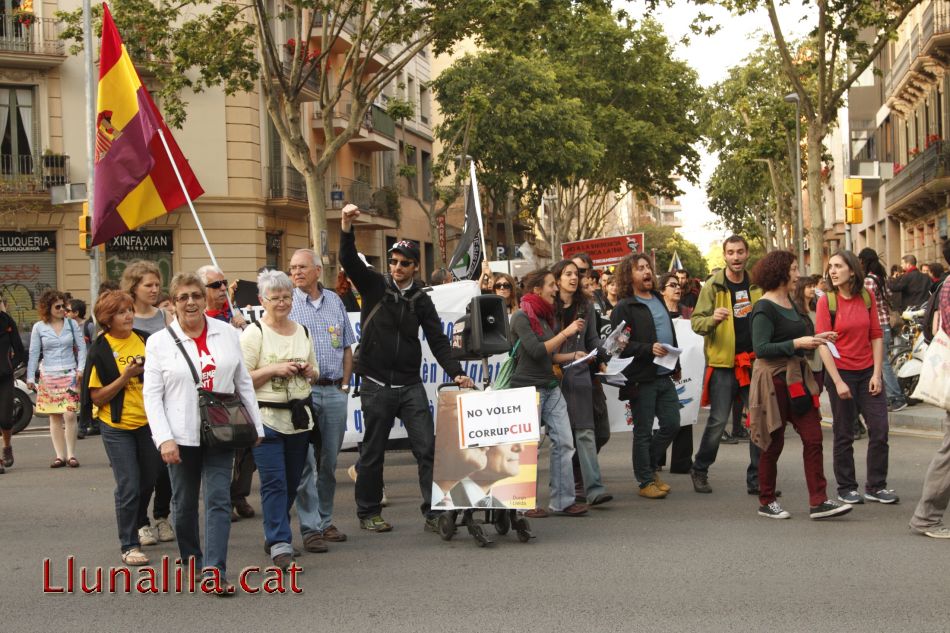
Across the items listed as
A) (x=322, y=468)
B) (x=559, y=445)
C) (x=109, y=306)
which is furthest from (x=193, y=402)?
(x=559, y=445)

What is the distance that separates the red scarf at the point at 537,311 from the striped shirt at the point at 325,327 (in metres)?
1.34

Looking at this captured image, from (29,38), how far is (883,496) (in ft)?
87.3

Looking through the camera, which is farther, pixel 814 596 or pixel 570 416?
pixel 570 416

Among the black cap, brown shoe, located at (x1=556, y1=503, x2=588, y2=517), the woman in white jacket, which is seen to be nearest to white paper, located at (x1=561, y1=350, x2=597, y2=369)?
brown shoe, located at (x1=556, y1=503, x2=588, y2=517)

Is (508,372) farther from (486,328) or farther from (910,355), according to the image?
(910,355)

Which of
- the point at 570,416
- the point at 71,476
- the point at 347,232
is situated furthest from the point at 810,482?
the point at 71,476

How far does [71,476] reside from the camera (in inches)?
452

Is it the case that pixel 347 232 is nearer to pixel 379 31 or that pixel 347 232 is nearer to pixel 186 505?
pixel 186 505

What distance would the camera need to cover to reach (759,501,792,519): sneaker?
815 cm

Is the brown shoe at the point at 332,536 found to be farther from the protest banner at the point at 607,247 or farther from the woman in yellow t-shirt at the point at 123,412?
the protest banner at the point at 607,247

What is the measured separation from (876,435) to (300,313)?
4.23 m

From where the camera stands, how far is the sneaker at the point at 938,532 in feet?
24.1

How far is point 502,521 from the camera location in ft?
25.7

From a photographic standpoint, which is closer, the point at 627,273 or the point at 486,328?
the point at 486,328
